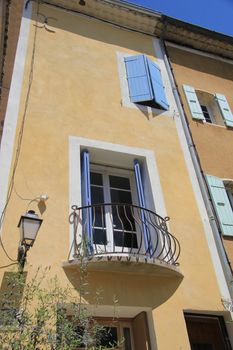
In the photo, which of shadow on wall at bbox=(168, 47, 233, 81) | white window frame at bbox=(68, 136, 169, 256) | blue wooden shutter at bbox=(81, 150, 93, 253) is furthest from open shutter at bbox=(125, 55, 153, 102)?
blue wooden shutter at bbox=(81, 150, 93, 253)

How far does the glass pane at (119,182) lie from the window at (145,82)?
211cm

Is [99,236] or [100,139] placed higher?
[100,139]

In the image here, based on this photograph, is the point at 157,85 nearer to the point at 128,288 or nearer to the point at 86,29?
the point at 86,29

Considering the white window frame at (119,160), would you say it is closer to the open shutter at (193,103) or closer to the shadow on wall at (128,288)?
the shadow on wall at (128,288)

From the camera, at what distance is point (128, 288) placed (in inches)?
234

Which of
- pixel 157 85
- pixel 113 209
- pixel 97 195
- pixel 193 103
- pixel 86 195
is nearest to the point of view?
pixel 86 195

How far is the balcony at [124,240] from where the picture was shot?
19.0 feet

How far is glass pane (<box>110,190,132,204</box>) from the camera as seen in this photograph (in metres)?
7.54

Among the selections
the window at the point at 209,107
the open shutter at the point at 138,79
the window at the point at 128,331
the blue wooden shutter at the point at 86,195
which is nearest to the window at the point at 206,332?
the window at the point at 128,331

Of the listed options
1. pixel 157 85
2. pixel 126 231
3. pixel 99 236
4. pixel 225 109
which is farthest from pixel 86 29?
pixel 99 236

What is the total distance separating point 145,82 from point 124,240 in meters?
4.36

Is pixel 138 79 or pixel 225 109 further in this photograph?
pixel 225 109

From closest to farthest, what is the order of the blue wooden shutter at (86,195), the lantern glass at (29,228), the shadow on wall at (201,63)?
the lantern glass at (29,228) < the blue wooden shutter at (86,195) < the shadow on wall at (201,63)

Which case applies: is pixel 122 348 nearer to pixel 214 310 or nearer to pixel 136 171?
pixel 214 310
